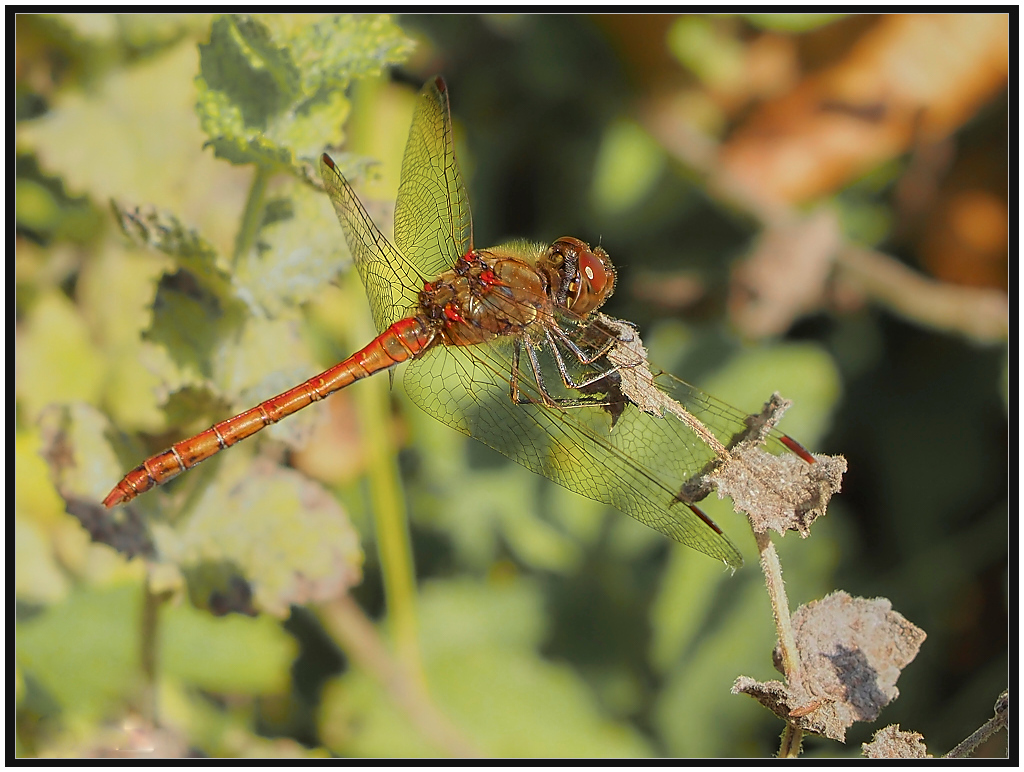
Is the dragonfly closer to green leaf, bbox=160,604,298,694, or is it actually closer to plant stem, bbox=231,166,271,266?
plant stem, bbox=231,166,271,266

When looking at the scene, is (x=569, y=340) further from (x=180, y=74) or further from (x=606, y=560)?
(x=180, y=74)

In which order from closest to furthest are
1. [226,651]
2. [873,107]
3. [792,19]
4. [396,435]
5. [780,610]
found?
[780,610] → [226,651] → [396,435] → [792,19] → [873,107]

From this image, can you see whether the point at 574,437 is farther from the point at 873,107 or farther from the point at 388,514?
the point at 873,107

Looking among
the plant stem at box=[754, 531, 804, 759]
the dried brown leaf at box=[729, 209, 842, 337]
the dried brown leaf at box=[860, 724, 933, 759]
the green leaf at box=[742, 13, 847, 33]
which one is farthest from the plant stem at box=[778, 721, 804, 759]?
the green leaf at box=[742, 13, 847, 33]

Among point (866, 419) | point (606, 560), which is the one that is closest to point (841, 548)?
point (866, 419)

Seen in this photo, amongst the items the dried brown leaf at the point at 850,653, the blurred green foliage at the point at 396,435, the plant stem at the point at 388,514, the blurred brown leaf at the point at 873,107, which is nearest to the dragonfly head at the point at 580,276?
the blurred green foliage at the point at 396,435

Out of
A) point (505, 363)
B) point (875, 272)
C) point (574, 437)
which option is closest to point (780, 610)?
point (574, 437)
